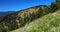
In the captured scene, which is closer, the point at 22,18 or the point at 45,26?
the point at 45,26

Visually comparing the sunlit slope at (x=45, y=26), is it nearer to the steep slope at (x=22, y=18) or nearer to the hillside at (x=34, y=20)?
the hillside at (x=34, y=20)

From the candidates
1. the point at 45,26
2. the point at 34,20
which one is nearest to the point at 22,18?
the point at 34,20

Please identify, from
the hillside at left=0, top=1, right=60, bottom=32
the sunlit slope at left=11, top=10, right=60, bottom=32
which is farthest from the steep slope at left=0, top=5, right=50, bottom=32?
the sunlit slope at left=11, top=10, right=60, bottom=32

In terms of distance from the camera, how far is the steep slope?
17.1 m

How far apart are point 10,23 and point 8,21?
760 mm

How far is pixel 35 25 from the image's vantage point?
15.6m

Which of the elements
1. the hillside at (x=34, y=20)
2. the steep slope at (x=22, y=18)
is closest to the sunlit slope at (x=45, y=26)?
the hillside at (x=34, y=20)

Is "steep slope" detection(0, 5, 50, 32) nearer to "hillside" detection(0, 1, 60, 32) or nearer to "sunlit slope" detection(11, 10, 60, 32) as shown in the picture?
"hillside" detection(0, 1, 60, 32)

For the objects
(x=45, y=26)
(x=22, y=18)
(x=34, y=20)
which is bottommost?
(x=45, y=26)

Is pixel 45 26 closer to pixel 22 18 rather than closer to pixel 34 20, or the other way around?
pixel 34 20

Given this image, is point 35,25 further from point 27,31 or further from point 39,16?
point 39,16

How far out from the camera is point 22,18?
18109mm

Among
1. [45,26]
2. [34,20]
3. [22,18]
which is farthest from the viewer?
[22,18]

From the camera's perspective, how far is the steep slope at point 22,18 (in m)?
17.1
